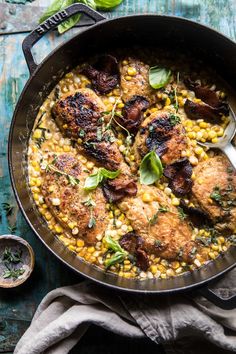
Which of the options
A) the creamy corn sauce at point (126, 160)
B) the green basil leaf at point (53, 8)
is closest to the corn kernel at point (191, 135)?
the creamy corn sauce at point (126, 160)

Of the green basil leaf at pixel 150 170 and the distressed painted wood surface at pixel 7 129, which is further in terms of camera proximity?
the distressed painted wood surface at pixel 7 129

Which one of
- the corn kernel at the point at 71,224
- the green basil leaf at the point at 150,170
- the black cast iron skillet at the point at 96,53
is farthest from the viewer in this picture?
the corn kernel at the point at 71,224

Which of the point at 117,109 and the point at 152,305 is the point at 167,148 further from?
the point at 152,305

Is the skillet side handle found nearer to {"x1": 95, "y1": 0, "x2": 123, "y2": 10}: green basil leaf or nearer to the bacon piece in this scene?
the bacon piece

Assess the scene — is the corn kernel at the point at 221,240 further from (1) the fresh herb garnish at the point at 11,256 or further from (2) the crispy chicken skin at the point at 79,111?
(1) the fresh herb garnish at the point at 11,256

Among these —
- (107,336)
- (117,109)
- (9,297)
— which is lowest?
(107,336)

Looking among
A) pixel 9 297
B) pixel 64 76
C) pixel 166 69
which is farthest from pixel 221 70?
pixel 9 297

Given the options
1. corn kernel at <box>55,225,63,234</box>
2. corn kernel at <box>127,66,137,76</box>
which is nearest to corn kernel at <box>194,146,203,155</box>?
corn kernel at <box>127,66,137,76</box>
